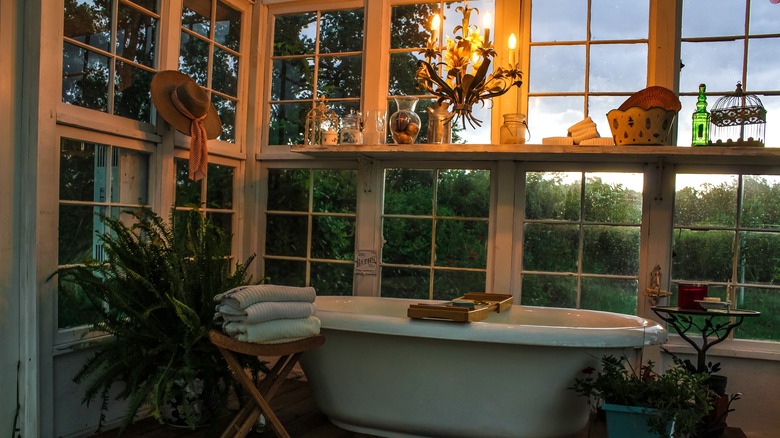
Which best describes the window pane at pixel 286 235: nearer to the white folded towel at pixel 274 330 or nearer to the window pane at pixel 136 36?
the window pane at pixel 136 36

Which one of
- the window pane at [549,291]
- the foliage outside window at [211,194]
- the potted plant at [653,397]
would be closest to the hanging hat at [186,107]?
the foliage outside window at [211,194]

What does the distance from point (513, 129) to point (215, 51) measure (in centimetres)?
203

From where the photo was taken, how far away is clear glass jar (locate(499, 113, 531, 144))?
4.07 meters

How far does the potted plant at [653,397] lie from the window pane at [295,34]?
3010 mm

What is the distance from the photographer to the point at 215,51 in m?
4.46

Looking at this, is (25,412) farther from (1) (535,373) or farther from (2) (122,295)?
(1) (535,373)

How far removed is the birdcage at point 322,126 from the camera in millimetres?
4398

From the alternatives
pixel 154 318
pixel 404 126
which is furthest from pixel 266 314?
pixel 404 126

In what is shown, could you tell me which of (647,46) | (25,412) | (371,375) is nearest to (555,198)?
(647,46)

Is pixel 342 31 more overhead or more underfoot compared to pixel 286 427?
more overhead

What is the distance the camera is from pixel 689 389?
9.64 feet

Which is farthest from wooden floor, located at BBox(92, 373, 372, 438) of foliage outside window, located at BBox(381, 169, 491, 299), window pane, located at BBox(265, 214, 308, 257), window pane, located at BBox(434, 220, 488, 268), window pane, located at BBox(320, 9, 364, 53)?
window pane, located at BBox(320, 9, 364, 53)

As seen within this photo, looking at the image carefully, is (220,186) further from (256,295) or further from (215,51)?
(256,295)

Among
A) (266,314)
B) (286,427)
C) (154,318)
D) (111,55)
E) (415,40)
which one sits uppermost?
(415,40)
